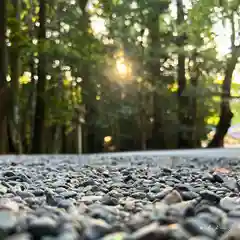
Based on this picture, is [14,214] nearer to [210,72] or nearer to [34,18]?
[210,72]

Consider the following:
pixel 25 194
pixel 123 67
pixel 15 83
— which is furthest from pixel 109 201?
pixel 123 67

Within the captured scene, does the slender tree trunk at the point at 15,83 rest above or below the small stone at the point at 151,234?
above

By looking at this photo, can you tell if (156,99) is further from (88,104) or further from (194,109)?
(88,104)

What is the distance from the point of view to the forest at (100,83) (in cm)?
577

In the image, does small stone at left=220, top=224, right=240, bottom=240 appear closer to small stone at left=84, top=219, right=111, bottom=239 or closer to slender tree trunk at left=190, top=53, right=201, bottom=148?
small stone at left=84, top=219, right=111, bottom=239

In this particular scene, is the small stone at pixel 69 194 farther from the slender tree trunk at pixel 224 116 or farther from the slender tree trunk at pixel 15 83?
the slender tree trunk at pixel 15 83

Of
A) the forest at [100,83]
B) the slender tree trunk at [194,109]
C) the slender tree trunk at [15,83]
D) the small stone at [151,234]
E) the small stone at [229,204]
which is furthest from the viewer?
the slender tree trunk at [194,109]

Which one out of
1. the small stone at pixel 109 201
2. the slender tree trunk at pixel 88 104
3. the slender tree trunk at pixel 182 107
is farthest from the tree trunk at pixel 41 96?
the small stone at pixel 109 201

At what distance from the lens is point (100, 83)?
6.58 m

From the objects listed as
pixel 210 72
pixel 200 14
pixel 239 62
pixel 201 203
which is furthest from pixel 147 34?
pixel 201 203

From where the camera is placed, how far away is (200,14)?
227 centimetres

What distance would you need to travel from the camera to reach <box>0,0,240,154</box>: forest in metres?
5.77

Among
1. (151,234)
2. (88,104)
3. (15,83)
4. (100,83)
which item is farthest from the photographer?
(88,104)

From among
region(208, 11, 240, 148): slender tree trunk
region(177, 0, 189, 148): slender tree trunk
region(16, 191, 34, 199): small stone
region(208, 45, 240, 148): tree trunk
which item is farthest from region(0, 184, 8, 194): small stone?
region(177, 0, 189, 148): slender tree trunk
